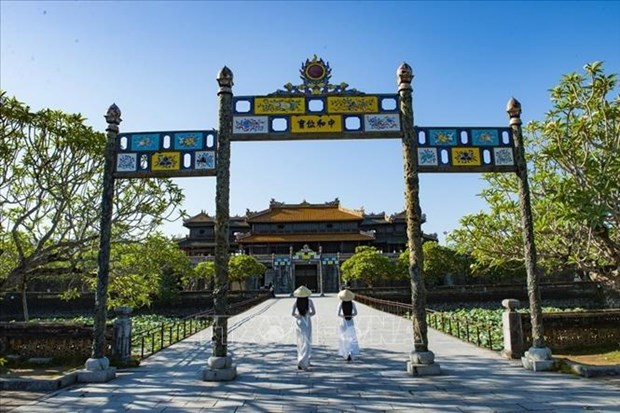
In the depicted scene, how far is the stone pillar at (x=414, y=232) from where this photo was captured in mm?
7809

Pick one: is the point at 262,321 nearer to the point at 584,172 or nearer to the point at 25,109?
the point at 25,109

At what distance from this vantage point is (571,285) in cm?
3684

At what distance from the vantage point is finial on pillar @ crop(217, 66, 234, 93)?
8469 millimetres

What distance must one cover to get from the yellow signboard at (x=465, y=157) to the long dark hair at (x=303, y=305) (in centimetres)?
401

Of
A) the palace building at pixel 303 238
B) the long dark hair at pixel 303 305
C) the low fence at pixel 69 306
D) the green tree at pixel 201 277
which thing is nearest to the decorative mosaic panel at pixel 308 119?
the long dark hair at pixel 303 305

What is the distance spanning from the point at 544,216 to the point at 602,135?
210 cm

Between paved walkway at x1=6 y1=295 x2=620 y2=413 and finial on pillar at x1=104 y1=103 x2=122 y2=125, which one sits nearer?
paved walkway at x1=6 y1=295 x2=620 y2=413

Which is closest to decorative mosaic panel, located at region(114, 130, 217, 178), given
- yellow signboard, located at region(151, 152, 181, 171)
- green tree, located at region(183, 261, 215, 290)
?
yellow signboard, located at region(151, 152, 181, 171)

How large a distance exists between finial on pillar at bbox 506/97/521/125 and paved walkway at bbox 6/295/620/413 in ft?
15.8

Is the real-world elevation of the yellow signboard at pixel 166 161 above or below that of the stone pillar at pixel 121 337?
above

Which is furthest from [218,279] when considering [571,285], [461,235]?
[571,285]

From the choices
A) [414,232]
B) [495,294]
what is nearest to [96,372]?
[414,232]

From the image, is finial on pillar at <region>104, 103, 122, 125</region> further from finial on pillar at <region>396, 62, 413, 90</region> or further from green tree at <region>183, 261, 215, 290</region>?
green tree at <region>183, 261, 215, 290</region>

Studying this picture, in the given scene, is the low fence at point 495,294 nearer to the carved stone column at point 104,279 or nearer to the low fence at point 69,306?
the low fence at point 69,306
